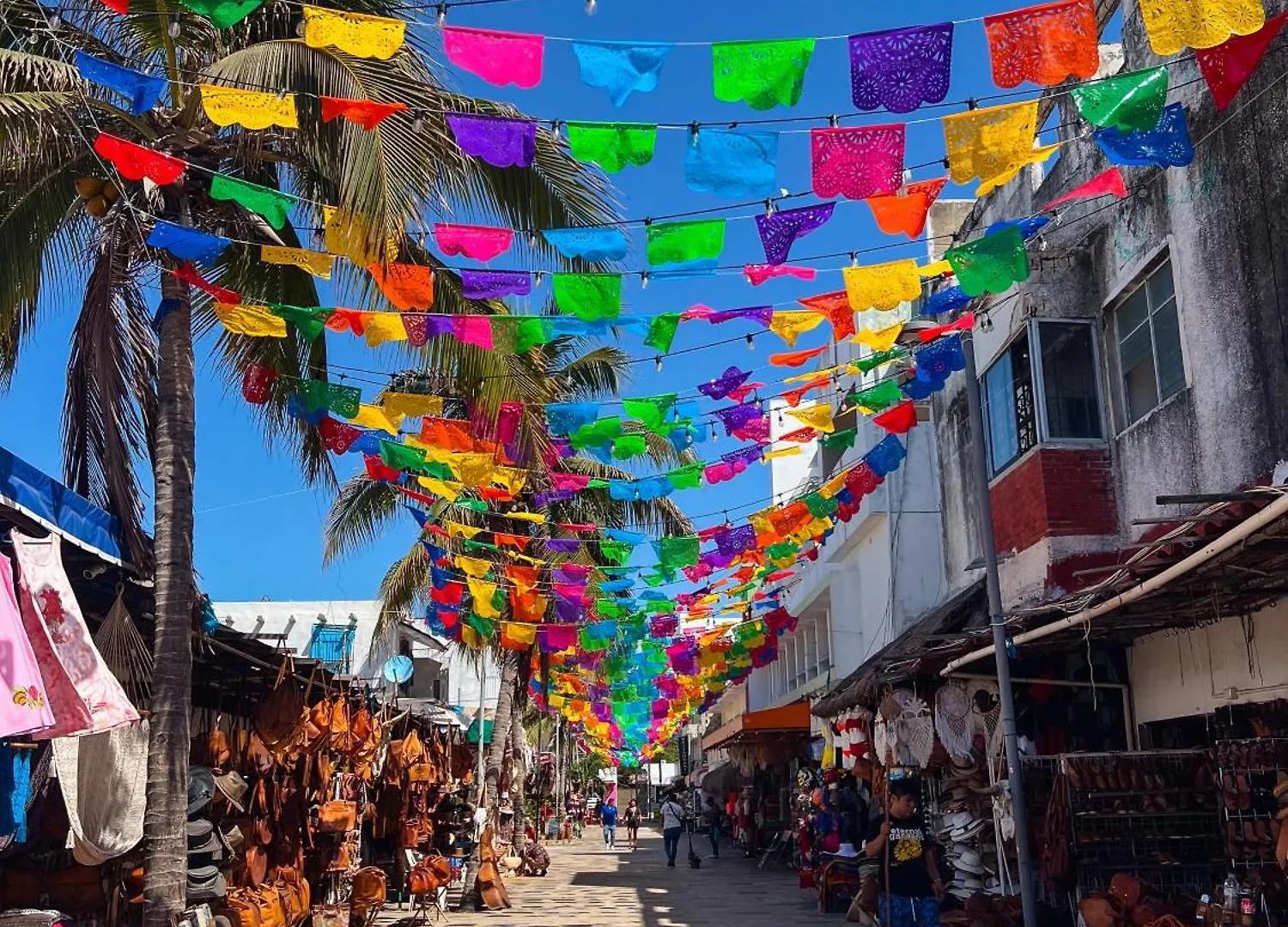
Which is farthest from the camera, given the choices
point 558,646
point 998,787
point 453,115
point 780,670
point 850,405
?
point 780,670

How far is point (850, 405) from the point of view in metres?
14.0

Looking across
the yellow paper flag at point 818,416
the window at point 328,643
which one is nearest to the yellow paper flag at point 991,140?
the yellow paper flag at point 818,416

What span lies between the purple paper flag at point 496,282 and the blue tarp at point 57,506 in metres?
3.53

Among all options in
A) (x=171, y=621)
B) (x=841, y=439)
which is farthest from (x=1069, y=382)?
(x=171, y=621)

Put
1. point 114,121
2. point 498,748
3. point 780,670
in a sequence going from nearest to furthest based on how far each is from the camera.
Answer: point 114,121
point 498,748
point 780,670

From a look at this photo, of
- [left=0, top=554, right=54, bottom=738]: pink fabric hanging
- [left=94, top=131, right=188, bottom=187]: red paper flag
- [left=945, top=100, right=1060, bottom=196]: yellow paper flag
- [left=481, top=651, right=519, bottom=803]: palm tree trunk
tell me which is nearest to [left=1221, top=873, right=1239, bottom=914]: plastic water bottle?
[left=945, top=100, right=1060, bottom=196]: yellow paper flag

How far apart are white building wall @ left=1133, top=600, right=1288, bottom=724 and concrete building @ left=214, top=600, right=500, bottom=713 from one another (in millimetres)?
Answer: 17797

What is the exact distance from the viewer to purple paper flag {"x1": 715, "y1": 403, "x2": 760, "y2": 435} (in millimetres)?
12977

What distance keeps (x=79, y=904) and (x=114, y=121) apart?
6.54 meters

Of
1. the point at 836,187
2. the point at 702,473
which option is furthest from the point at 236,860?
the point at 836,187

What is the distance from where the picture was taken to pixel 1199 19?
6.73m

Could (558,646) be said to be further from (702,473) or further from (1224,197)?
(1224,197)

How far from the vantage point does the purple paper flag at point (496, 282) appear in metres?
9.62

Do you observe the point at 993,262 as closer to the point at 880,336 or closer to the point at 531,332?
the point at 880,336
